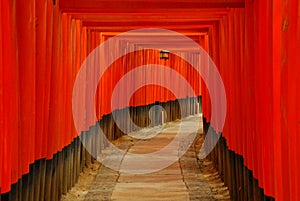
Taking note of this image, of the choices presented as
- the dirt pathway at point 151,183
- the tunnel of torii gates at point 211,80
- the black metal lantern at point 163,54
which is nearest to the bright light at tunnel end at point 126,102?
the dirt pathway at point 151,183

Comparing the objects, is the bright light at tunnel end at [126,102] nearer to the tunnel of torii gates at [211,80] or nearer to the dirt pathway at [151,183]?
the dirt pathway at [151,183]

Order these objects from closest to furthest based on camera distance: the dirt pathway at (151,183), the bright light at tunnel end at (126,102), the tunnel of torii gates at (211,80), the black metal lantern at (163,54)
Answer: the tunnel of torii gates at (211,80), the dirt pathway at (151,183), the bright light at tunnel end at (126,102), the black metal lantern at (163,54)

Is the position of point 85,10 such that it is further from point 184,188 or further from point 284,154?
point 284,154

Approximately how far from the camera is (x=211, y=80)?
29.6 ft

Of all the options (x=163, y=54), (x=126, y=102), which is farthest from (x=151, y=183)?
(x=163, y=54)

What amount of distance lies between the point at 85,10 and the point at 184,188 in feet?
10.7

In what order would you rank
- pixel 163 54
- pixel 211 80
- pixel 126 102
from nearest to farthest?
pixel 211 80, pixel 126 102, pixel 163 54

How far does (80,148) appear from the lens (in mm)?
8469

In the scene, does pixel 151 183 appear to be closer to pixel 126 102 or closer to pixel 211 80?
pixel 211 80

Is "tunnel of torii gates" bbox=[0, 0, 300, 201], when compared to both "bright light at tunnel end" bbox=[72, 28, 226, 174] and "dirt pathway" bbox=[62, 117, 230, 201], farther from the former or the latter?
"dirt pathway" bbox=[62, 117, 230, 201]

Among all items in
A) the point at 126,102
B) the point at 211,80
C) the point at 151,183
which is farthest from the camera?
the point at 126,102

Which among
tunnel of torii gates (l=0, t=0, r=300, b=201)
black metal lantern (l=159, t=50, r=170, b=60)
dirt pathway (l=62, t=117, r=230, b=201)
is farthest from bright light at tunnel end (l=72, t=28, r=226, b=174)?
black metal lantern (l=159, t=50, r=170, b=60)

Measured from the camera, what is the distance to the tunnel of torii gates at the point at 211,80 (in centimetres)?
311

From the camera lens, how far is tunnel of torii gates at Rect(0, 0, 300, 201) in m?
A: 3.11
